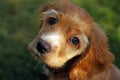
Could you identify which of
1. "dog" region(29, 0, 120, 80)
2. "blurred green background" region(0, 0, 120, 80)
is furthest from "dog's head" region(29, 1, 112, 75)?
"blurred green background" region(0, 0, 120, 80)

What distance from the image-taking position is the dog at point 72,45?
17.4ft

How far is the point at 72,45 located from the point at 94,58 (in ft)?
0.77

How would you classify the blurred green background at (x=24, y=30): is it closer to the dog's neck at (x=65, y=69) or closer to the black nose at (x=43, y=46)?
the dog's neck at (x=65, y=69)

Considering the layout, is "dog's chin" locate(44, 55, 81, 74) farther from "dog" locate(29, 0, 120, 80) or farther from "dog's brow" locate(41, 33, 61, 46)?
"dog's brow" locate(41, 33, 61, 46)

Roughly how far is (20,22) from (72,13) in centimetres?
321

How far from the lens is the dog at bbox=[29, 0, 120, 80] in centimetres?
529

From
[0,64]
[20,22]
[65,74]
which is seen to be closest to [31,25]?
[20,22]

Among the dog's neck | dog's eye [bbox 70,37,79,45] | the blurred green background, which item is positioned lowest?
the blurred green background

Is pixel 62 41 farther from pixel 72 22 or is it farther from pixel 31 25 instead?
pixel 31 25

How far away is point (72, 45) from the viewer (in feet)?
17.6

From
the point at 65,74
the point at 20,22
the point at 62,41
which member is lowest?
A: the point at 20,22

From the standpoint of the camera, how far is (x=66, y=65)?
A: 551 cm

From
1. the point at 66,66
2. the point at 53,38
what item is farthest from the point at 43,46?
the point at 66,66

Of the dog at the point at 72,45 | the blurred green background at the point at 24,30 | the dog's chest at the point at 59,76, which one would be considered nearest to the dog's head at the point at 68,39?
the dog at the point at 72,45
